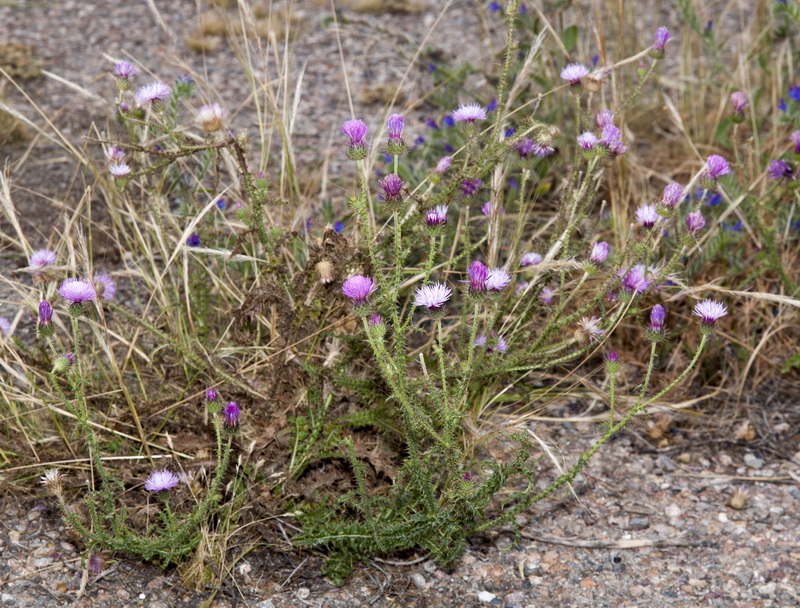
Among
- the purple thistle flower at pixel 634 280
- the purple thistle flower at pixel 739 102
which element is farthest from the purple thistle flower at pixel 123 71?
the purple thistle flower at pixel 739 102

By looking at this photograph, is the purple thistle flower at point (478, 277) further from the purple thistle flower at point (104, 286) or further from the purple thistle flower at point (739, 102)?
the purple thistle flower at point (739, 102)

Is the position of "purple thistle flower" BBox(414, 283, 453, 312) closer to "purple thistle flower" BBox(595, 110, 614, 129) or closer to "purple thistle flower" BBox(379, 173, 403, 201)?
"purple thistle flower" BBox(379, 173, 403, 201)

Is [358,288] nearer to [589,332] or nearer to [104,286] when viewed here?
[589,332]

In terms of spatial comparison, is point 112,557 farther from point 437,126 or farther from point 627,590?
point 437,126

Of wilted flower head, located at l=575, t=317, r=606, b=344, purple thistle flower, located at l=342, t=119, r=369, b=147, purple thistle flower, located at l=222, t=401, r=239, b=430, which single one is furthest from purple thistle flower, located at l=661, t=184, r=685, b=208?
purple thistle flower, located at l=222, t=401, r=239, b=430

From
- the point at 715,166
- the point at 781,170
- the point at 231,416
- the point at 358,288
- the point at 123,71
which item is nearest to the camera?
the point at 358,288

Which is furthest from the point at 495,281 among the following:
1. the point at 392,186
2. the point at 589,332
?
the point at 589,332
